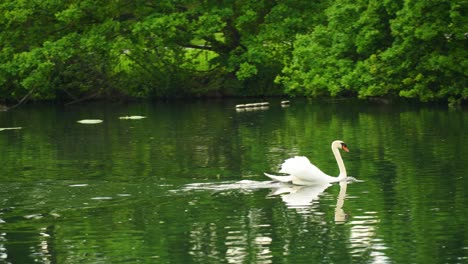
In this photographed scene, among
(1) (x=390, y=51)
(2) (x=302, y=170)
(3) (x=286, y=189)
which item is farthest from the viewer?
(1) (x=390, y=51)

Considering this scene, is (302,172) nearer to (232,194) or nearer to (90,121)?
(232,194)

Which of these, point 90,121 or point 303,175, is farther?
point 90,121

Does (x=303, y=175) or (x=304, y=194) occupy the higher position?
(x=303, y=175)

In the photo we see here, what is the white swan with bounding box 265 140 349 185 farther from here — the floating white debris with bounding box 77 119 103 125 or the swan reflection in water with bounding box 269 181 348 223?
the floating white debris with bounding box 77 119 103 125

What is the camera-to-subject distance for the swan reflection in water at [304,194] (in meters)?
27.6

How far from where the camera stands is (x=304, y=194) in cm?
2955

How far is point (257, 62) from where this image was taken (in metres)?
66.9

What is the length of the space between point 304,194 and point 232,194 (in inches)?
62.0

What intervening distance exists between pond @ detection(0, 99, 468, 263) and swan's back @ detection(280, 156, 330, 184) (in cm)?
28

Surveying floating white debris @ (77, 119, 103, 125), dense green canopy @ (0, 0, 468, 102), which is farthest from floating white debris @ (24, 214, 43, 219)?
dense green canopy @ (0, 0, 468, 102)

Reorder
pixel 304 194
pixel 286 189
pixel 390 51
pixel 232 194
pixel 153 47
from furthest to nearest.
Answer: pixel 153 47, pixel 390 51, pixel 286 189, pixel 304 194, pixel 232 194

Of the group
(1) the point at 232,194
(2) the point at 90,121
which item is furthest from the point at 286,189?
(2) the point at 90,121

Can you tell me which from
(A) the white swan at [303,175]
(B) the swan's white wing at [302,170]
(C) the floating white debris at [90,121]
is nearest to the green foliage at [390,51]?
Answer: (C) the floating white debris at [90,121]

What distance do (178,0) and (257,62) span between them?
5461 mm
